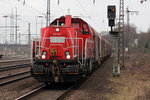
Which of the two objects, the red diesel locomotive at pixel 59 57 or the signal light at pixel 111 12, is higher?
the signal light at pixel 111 12

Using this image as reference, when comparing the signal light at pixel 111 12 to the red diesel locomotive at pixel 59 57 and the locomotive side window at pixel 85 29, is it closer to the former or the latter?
the locomotive side window at pixel 85 29

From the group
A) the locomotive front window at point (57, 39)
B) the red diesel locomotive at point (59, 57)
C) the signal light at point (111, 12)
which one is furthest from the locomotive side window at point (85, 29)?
the signal light at point (111, 12)

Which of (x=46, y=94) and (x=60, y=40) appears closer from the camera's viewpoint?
(x=46, y=94)

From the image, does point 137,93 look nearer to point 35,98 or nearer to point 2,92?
point 35,98

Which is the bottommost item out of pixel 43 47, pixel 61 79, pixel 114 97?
→ pixel 114 97

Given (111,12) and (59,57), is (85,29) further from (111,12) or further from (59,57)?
(111,12)

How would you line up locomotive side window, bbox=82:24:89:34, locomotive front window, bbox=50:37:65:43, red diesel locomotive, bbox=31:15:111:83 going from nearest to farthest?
red diesel locomotive, bbox=31:15:111:83
locomotive front window, bbox=50:37:65:43
locomotive side window, bbox=82:24:89:34

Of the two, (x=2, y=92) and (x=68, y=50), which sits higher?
(x=68, y=50)

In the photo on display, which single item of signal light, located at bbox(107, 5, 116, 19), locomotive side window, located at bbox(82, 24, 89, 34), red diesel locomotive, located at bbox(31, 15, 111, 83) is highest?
signal light, located at bbox(107, 5, 116, 19)

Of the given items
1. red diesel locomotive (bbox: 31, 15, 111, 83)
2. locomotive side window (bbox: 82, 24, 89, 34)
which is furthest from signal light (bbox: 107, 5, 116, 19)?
red diesel locomotive (bbox: 31, 15, 111, 83)

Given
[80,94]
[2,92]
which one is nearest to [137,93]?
[80,94]

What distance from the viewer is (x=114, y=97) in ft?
24.9

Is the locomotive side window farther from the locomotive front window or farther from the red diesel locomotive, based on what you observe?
the locomotive front window

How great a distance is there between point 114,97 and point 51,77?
9.24 feet
